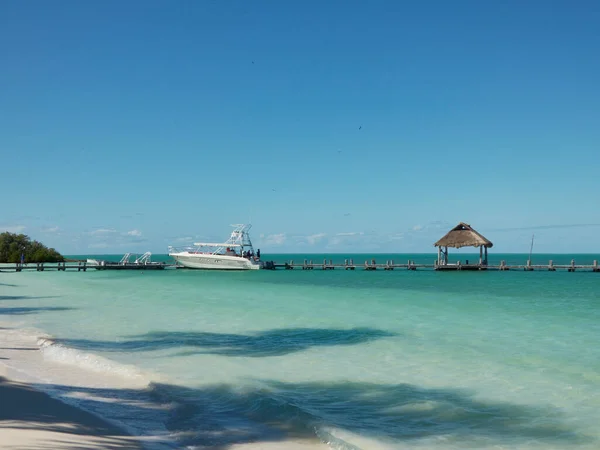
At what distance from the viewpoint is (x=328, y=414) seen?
22.1ft

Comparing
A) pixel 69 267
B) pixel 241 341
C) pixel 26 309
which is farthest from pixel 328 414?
pixel 69 267

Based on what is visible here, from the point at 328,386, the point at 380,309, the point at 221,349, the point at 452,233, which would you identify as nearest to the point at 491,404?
the point at 328,386

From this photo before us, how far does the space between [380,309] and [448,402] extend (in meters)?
12.5

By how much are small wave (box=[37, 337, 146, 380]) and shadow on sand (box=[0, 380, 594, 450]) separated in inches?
46.2

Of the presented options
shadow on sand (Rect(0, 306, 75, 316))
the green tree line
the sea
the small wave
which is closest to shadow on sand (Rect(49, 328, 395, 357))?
the sea

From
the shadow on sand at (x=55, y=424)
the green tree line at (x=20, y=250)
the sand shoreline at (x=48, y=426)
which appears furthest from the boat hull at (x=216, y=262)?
the shadow on sand at (x=55, y=424)

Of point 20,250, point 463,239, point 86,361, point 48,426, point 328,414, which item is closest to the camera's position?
point 48,426

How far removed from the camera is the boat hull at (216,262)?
5709 centimetres

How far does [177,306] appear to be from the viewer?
66.8ft

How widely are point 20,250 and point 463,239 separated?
177ft

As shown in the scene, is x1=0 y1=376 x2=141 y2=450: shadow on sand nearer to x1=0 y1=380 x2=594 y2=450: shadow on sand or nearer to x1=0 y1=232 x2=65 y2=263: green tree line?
x1=0 y1=380 x2=594 y2=450: shadow on sand

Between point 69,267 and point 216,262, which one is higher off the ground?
point 216,262

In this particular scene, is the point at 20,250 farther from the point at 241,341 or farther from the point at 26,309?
the point at 241,341

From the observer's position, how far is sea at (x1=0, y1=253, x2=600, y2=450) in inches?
238
